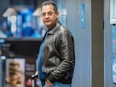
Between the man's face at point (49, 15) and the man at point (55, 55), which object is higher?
the man's face at point (49, 15)

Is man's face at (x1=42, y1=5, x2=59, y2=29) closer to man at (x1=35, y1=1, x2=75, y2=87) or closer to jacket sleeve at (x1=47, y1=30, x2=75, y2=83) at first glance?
man at (x1=35, y1=1, x2=75, y2=87)

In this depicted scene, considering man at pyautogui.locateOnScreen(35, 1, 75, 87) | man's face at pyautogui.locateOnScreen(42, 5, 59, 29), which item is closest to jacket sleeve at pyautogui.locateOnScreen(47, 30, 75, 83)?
man at pyautogui.locateOnScreen(35, 1, 75, 87)

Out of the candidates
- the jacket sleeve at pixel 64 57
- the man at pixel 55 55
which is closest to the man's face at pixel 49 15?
the man at pixel 55 55

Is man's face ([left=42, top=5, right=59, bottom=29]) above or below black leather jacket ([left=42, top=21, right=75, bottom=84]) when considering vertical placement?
above

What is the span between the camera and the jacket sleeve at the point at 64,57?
239 cm

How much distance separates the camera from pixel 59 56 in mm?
2469

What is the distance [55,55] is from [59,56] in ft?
0.12

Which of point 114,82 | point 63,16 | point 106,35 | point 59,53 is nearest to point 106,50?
point 106,35

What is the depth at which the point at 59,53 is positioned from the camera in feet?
8.10

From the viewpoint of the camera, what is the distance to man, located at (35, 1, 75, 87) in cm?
241

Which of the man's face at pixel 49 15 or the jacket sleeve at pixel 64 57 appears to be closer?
the jacket sleeve at pixel 64 57

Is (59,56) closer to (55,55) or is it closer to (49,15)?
(55,55)

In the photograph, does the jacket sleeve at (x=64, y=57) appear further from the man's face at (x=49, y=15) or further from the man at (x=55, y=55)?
the man's face at (x=49, y=15)

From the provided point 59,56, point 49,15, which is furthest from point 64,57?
point 49,15
